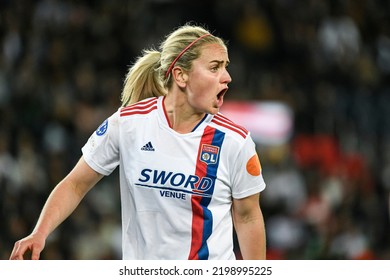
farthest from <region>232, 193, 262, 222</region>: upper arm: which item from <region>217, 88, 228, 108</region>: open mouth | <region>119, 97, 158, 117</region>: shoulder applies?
<region>119, 97, 158, 117</region>: shoulder

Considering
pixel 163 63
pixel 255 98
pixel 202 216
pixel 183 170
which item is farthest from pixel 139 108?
pixel 255 98

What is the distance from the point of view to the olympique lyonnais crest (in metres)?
4.87

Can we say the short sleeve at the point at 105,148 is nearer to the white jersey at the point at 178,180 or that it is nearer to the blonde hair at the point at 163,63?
the white jersey at the point at 178,180

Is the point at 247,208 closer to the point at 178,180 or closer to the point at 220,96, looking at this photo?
the point at 178,180

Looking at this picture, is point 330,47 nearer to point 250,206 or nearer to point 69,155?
point 69,155

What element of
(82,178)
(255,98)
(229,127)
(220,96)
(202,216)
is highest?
(220,96)

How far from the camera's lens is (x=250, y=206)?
490 centimetres

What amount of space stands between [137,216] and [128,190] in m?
0.15

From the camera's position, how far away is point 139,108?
5051 mm

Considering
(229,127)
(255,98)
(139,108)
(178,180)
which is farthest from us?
(255,98)

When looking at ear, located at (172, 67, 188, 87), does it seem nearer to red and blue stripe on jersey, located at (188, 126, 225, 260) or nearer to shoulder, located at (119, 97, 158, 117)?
shoulder, located at (119, 97, 158, 117)

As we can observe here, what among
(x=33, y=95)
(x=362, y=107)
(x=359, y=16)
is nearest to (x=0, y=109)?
(x=33, y=95)

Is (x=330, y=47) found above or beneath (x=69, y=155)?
above

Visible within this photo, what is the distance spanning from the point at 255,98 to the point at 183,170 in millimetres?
9748
